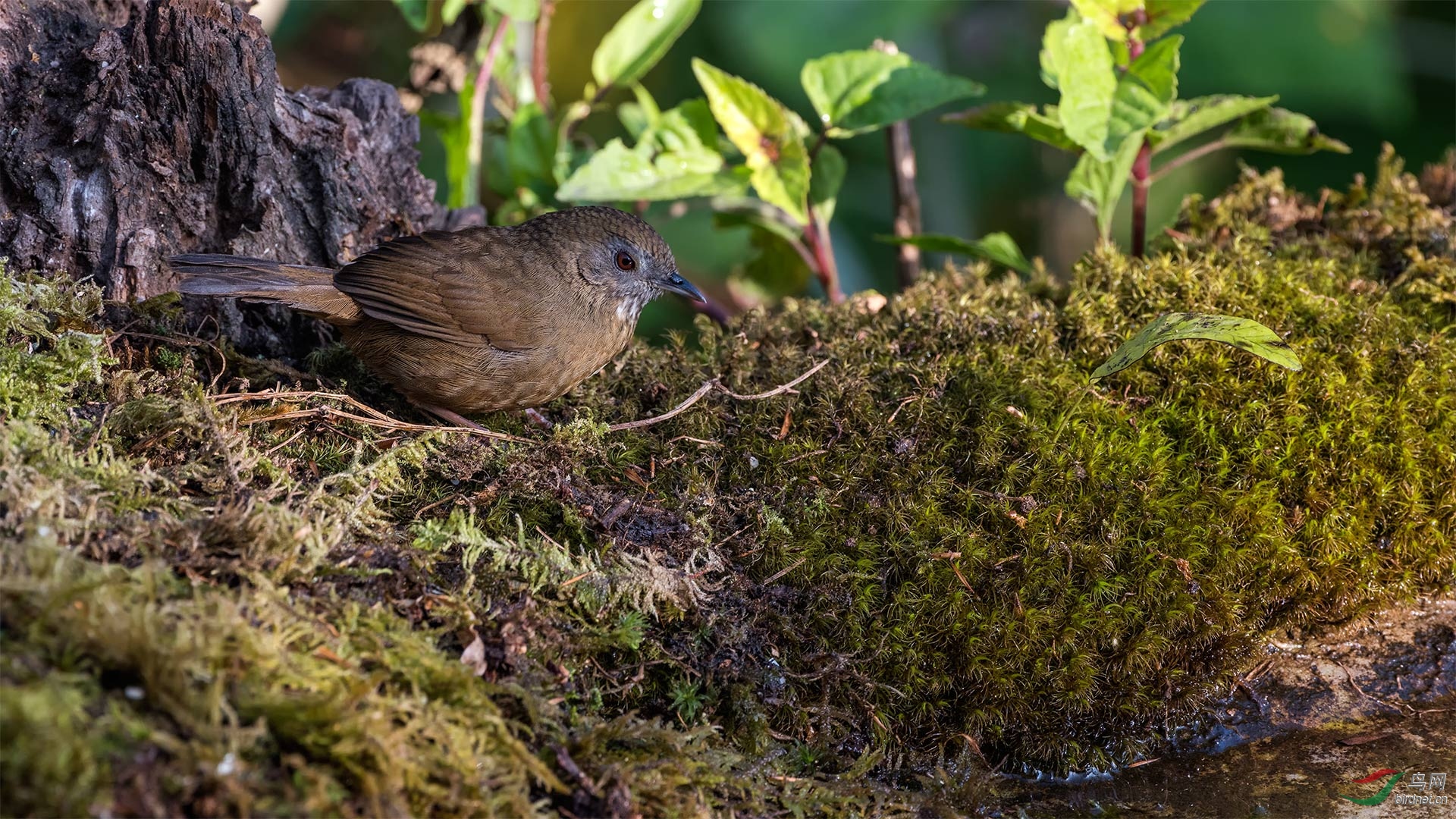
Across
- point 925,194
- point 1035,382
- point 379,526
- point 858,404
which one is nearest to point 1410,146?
point 925,194

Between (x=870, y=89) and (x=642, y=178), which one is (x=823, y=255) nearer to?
(x=870, y=89)

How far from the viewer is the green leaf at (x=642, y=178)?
4738 millimetres

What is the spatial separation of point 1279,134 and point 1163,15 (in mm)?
874

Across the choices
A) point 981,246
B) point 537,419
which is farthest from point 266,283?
point 981,246

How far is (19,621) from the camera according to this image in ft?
6.92

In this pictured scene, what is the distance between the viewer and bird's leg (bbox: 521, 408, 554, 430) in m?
3.94

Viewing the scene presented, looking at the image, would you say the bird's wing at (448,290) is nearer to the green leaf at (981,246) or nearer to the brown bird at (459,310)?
the brown bird at (459,310)

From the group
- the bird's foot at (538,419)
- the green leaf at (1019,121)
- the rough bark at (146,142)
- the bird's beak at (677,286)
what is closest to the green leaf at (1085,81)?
the green leaf at (1019,121)

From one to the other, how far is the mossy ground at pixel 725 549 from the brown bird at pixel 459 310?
0.71 feet

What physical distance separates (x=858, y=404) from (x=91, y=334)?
2453 millimetres

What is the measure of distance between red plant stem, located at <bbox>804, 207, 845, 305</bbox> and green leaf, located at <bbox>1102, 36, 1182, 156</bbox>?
1.45m

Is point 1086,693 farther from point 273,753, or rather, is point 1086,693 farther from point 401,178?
point 401,178

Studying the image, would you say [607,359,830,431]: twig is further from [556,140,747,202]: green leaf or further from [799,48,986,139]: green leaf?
[799,48,986,139]: green leaf

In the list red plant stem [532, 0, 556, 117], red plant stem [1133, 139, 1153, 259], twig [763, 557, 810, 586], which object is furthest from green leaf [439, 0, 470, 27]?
twig [763, 557, 810, 586]
